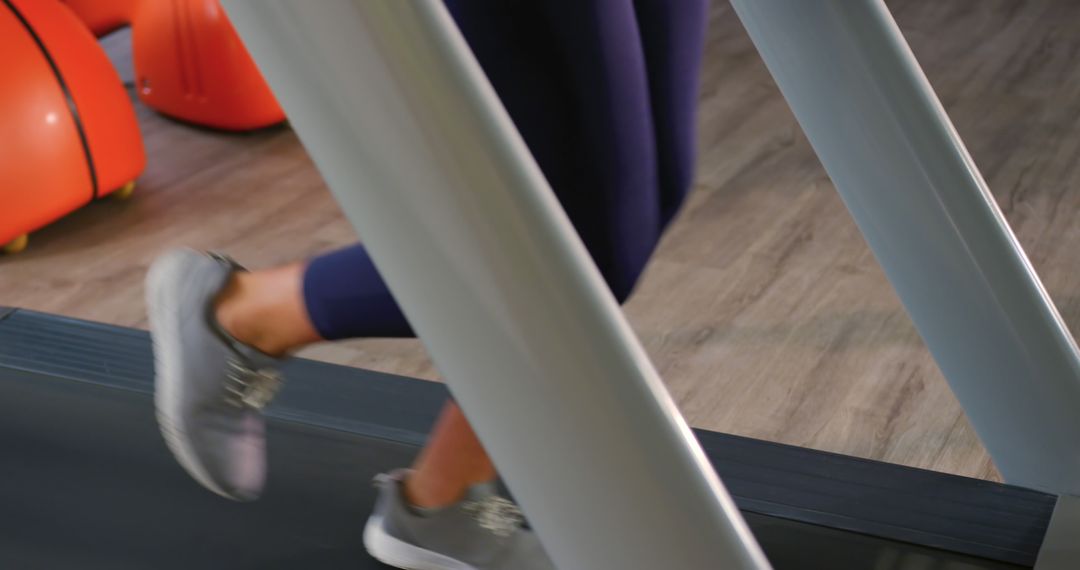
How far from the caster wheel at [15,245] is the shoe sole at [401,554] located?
136 cm

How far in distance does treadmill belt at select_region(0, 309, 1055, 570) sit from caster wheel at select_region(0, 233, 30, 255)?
2.40 feet

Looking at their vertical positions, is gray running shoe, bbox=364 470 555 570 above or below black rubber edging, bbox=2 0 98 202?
below

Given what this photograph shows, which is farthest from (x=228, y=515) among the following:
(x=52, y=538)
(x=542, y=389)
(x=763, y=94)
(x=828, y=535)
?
(x=763, y=94)

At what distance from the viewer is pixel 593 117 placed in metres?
0.90

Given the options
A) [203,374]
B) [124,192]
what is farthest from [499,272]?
[124,192]

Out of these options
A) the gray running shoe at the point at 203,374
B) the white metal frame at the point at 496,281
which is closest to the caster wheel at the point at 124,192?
the gray running shoe at the point at 203,374

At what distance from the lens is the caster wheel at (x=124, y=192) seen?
8.33ft

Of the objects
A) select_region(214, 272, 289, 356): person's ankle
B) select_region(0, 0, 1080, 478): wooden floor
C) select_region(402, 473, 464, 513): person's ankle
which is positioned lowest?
select_region(0, 0, 1080, 478): wooden floor

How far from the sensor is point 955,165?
120cm

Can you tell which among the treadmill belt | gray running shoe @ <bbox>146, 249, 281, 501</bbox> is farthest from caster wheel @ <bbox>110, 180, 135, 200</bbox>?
gray running shoe @ <bbox>146, 249, 281, 501</bbox>

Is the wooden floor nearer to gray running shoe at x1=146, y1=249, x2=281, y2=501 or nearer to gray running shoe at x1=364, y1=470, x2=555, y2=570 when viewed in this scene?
gray running shoe at x1=364, y1=470, x2=555, y2=570

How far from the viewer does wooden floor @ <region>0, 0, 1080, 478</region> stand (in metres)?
1.75

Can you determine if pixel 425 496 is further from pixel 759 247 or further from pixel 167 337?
pixel 759 247

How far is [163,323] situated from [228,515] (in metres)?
0.34
